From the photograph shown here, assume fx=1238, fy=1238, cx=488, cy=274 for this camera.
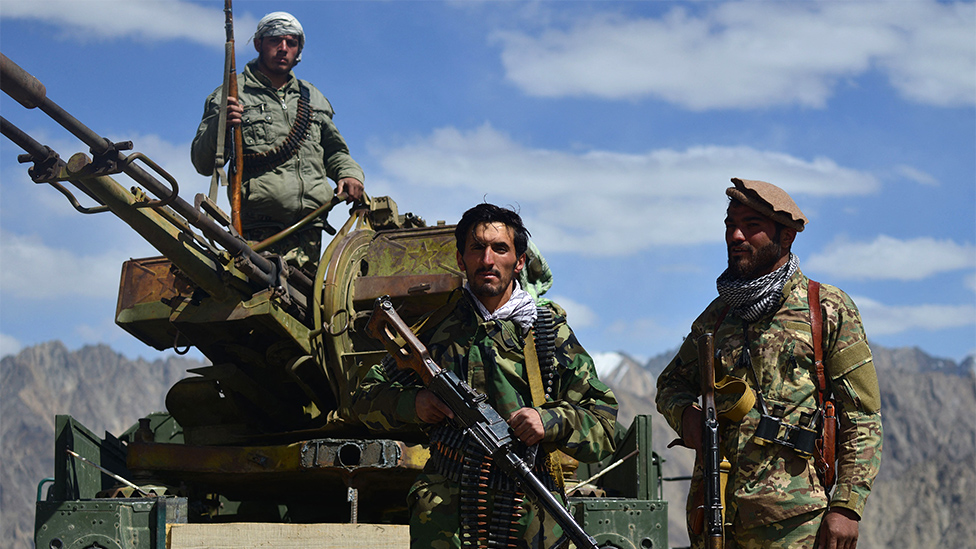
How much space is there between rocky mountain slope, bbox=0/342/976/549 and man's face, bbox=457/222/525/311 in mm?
58841

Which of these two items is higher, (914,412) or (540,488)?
(914,412)

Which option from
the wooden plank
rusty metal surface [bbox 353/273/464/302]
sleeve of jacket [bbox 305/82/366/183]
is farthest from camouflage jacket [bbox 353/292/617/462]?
sleeve of jacket [bbox 305/82/366/183]

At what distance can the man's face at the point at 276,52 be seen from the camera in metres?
9.00

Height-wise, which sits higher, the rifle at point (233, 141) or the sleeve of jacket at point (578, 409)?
the rifle at point (233, 141)

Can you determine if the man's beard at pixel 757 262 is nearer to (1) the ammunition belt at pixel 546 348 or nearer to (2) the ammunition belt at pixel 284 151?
(1) the ammunition belt at pixel 546 348

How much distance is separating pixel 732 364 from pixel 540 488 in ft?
3.15

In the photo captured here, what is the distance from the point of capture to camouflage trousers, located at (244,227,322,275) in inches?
350

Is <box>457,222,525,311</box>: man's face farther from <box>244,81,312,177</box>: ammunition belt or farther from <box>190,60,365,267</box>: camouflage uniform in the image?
<box>244,81,312,177</box>: ammunition belt

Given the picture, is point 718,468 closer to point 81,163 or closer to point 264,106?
point 81,163

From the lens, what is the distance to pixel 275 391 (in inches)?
336

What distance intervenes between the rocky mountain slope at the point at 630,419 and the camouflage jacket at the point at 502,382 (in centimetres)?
5864

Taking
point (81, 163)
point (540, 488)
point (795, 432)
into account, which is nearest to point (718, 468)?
point (795, 432)

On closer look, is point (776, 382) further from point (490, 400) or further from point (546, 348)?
point (490, 400)

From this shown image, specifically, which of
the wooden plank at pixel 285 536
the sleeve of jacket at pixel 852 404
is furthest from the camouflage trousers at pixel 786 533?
the wooden plank at pixel 285 536
